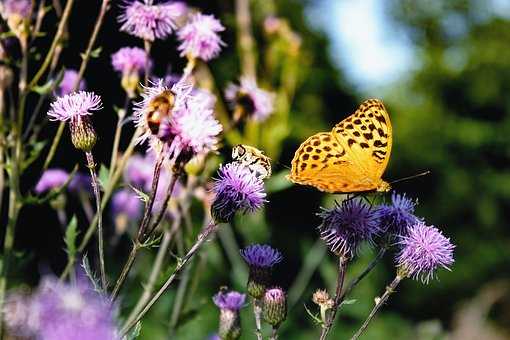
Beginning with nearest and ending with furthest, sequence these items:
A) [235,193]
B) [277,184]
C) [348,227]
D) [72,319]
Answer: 1. [72,319]
2. [235,193]
3. [348,227]
4. [277,184]

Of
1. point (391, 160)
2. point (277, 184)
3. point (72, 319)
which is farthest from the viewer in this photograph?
point (391, 160)

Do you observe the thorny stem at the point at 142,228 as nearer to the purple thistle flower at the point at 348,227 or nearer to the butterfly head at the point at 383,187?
the purple thistle flower at the point at 348,227

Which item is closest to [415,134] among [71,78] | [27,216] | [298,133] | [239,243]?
[298,133]

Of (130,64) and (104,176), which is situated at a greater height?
(130,64)

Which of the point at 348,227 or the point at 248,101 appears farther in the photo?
the point at 248,101

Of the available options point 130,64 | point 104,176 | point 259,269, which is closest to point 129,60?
point 130,64

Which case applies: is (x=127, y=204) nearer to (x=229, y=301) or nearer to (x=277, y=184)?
(x=277, y=184)

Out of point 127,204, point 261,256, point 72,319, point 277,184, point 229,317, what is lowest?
point 127,204

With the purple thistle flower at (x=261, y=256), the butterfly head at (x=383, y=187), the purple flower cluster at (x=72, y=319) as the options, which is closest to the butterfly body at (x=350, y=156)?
the butterfly head at (x=383, y=187)
